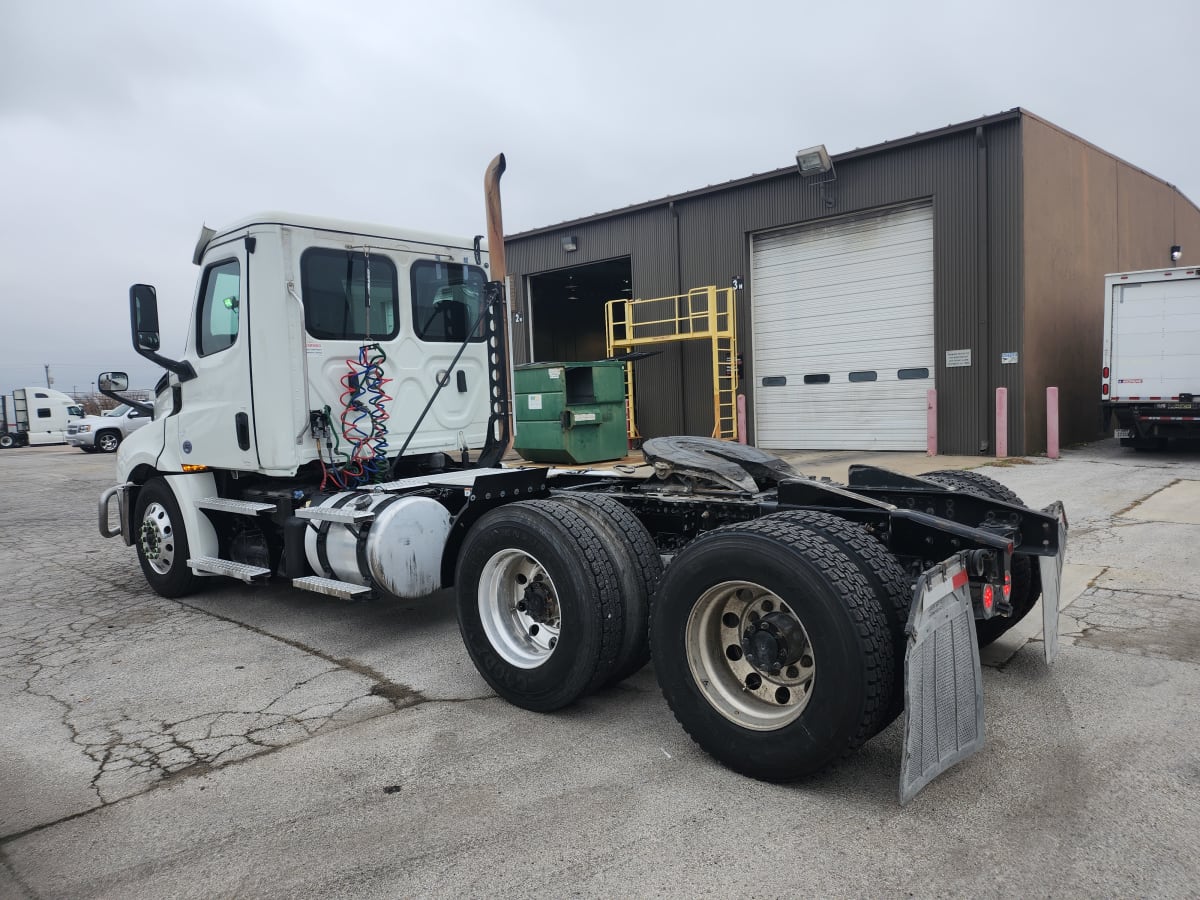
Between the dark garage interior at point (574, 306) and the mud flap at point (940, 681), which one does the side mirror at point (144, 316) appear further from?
the dark garage interior at point (574, 306)

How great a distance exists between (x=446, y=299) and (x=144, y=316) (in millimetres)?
2137

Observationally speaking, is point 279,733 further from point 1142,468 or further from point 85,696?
point 1142,468

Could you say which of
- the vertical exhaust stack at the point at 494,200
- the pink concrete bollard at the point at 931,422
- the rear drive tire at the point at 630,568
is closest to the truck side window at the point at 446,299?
the vertical exhaust stack at the point at 494,200

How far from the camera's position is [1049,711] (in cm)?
375

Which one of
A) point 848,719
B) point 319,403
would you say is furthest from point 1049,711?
point 319,403

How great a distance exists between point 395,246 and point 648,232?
566 inches

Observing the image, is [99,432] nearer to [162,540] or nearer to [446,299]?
[162,540]

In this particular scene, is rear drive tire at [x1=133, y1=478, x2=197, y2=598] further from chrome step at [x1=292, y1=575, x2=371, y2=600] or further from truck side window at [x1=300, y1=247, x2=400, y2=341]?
truck side window at [x1=300, y1=247, x2=400, y2=341]

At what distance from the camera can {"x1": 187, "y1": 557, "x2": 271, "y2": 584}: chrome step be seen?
224 inches

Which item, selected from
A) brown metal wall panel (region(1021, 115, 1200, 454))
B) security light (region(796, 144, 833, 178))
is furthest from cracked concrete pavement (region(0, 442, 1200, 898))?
security light (region(796, 144, 833, 178))

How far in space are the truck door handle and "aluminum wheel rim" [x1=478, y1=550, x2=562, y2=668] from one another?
244cm

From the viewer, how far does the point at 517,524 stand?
13.2 feet

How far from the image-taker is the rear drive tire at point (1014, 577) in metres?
4.11

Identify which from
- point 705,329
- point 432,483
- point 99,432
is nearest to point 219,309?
point 432,483
